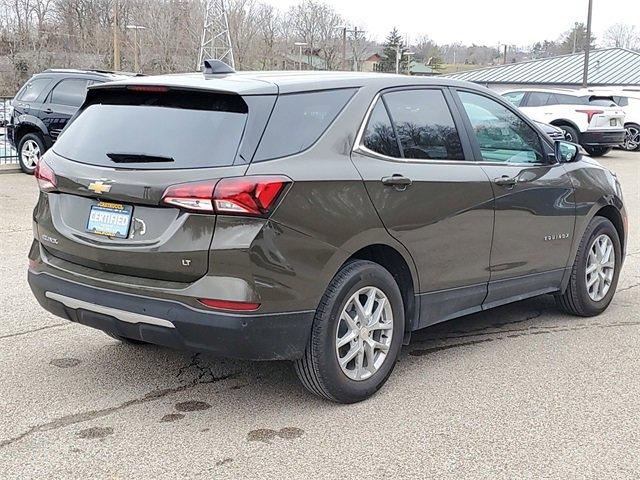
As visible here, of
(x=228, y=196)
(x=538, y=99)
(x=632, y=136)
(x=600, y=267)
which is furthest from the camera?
(x=632, y=136)

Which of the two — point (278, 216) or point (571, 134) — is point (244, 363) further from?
point (571, 134)

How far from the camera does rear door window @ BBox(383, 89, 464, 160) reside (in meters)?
4.59

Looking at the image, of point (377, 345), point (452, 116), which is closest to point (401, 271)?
point (377, 345)

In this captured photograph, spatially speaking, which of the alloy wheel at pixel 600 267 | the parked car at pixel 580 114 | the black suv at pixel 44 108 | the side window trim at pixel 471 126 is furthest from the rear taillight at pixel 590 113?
the side window trim at pixel 471 126

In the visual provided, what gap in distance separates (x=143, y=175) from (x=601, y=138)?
65.1 ft

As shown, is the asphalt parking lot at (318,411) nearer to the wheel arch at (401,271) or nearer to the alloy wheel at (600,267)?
Answer: the wheel arch at (401,271)

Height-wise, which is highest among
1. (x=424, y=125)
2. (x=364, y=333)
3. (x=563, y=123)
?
(x=424, y=125)

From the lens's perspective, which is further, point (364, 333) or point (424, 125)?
point (424, 125)

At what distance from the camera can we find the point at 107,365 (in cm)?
481

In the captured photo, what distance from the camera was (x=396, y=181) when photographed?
4.37m

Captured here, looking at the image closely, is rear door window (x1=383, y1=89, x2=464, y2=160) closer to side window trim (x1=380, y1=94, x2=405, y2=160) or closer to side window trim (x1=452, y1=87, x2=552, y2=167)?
side window trim (x1=380, y1=94, x2=405, y2=160)

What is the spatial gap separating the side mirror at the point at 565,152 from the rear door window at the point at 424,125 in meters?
1.18

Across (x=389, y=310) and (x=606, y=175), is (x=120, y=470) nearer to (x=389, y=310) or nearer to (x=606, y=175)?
(x=389, y=310)

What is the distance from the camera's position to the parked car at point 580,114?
21.7m
